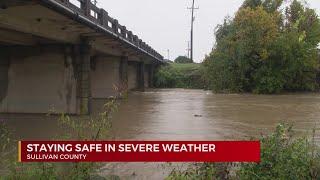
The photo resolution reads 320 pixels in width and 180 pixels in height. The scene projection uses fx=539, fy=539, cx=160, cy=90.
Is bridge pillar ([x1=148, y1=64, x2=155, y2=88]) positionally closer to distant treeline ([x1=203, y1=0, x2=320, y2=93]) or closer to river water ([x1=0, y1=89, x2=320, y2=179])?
distant treeline ([x1=203, y1=0, x2=320, y2=93])

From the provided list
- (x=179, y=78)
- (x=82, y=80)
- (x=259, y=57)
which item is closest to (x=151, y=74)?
(x=179, y=78)

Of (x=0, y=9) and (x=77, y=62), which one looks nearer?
(x=0, y=9)

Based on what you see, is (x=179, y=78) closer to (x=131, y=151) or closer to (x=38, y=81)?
(x=38, y=81)

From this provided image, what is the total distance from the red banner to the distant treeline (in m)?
40.0

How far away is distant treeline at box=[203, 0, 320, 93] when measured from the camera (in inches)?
1815

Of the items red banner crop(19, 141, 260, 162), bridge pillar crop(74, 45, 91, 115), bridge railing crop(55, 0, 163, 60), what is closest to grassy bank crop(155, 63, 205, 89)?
bridge railing crop(55, 0, 163, 60)

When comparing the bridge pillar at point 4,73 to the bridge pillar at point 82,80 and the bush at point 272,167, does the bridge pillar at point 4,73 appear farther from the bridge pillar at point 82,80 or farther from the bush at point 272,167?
the bush at point 272,167

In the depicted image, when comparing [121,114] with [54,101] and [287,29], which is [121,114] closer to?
[54,101]

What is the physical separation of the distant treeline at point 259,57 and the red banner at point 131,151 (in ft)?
131

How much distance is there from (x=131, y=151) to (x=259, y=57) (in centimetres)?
4227

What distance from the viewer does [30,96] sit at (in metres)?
23.1

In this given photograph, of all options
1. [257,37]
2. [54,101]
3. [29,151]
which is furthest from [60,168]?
[257,37]

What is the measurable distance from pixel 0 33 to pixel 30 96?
14.1ft

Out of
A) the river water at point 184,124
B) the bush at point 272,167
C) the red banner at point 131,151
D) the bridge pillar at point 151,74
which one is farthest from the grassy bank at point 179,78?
the red banner at point 131,151
